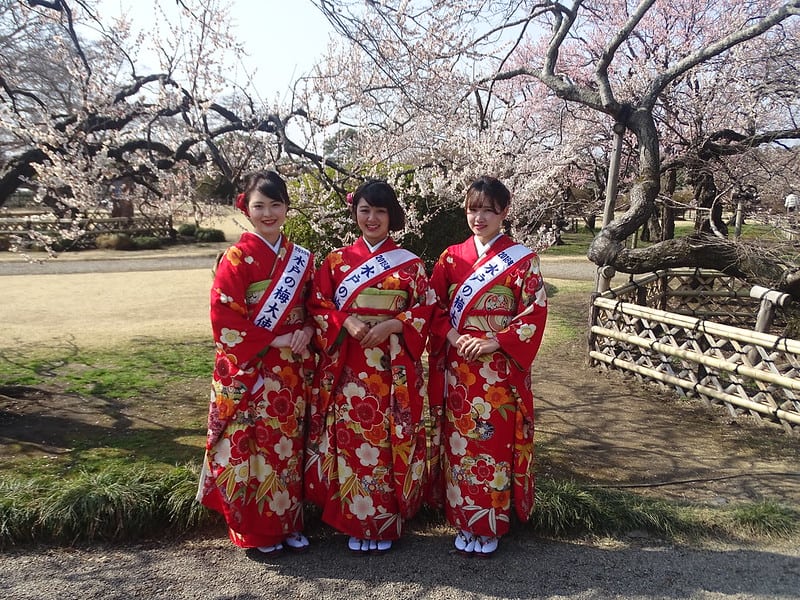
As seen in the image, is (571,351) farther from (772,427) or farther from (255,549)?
(255,549)

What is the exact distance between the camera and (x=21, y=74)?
6.45 m

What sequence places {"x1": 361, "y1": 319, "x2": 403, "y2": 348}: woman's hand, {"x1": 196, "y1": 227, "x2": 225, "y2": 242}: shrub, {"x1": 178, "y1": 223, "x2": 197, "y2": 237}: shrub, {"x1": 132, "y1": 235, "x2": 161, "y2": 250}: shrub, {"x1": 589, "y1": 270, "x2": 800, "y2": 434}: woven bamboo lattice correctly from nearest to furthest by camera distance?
{"x1": 361, "y1": 319, "x2": 403, "y2": 348}: woman's hand
{"x1": 589, "y1": 270, "x2": 800, "y2": 434}: woven bamboo lattice
{"x1": 132, "y1": 235, "x2": 161, "y2": 250}: shrub
{"x1": 196, "y1": 227, "x2": 225, "y2": 242}: shrub
{"x1": 178, "y1": 223, "x2": 197, "y2": 237}: shrub

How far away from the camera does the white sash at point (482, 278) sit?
2.72m

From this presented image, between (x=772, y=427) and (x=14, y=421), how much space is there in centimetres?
619

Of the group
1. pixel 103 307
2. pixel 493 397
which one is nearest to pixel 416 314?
pixel 493 397

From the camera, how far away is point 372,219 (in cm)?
269

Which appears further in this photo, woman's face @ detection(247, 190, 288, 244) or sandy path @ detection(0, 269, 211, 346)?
sandy path @ detection(0, 269, 211, 346)

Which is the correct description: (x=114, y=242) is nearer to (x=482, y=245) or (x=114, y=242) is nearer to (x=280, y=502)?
(x=280, y=502)

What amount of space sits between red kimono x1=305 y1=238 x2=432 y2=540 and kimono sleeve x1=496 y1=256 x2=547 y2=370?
1.34 feet

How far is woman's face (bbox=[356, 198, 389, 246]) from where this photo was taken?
8.81 feet

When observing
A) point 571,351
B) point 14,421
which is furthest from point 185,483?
point 571,351

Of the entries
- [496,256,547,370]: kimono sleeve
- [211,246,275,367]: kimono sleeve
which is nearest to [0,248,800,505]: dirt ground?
[496,256,547,370]: kimono sleeve

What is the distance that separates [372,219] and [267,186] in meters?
0.51

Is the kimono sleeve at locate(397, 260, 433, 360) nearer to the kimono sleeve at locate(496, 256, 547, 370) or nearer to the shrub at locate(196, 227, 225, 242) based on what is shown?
the kimono sleeve at locate(496, 256, 547, 370)
